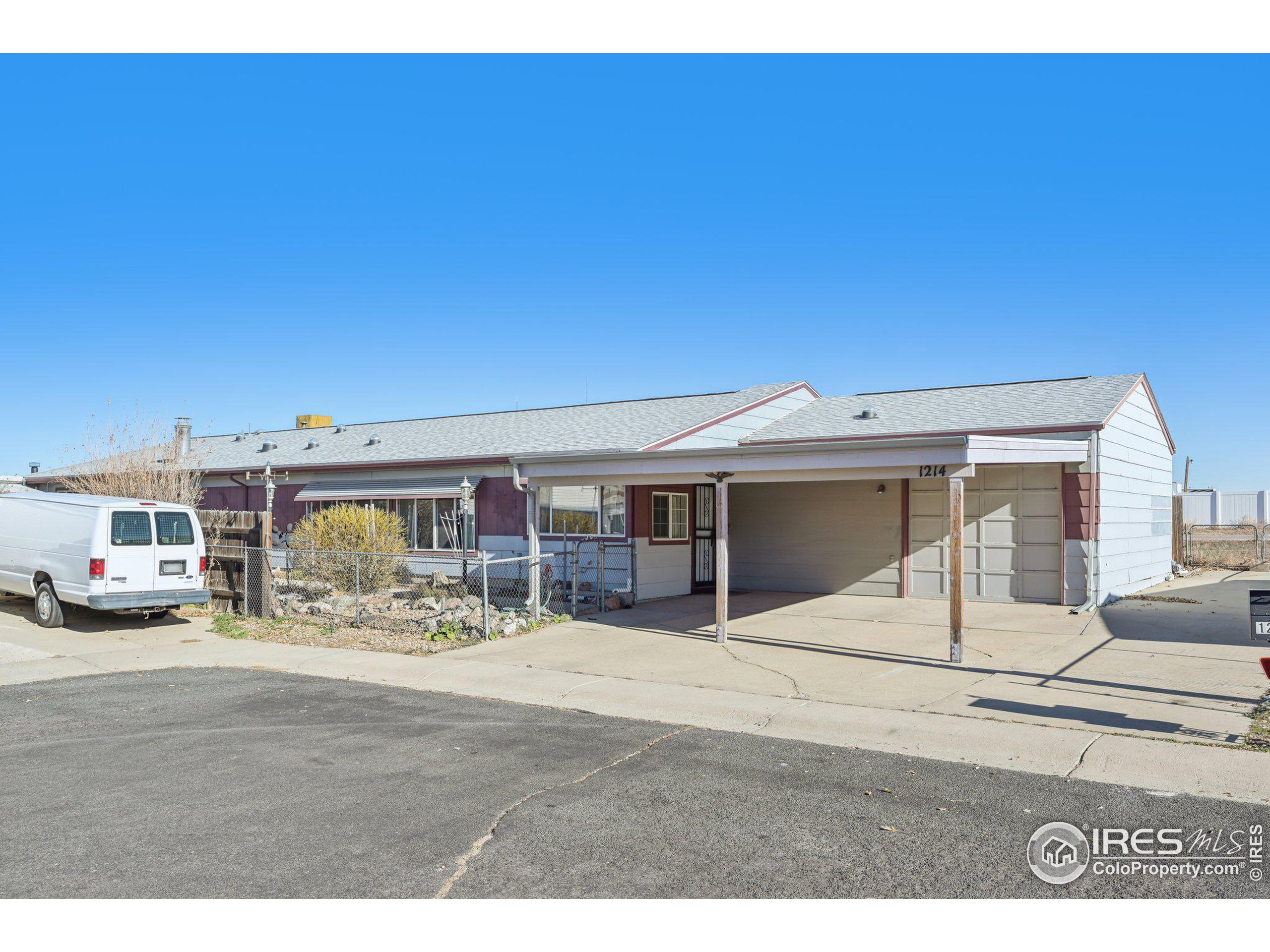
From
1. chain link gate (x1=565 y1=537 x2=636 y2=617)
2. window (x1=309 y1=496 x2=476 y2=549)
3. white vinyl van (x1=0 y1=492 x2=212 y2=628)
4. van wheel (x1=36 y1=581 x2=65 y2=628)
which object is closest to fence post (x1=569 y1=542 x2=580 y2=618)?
chain link gate (x1=565 y1=537 x2=636 y2=617)

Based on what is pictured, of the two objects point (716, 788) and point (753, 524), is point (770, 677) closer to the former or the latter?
point (716, 788)

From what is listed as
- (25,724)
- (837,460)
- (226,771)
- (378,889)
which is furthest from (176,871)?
(837,460)

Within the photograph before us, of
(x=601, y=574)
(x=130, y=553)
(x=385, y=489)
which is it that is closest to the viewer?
(x=130, y=553)

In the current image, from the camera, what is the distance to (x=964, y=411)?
1797 cm

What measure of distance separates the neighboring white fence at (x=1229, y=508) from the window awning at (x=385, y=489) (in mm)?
44674

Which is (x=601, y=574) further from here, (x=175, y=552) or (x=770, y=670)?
(x=175, y=552)

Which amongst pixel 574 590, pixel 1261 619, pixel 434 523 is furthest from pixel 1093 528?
pixel 434 523

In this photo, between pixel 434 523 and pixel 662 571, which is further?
pixel 434 523

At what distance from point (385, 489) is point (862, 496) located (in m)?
10.4

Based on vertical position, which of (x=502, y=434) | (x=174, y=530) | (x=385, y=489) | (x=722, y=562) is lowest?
(x=722, y=562)

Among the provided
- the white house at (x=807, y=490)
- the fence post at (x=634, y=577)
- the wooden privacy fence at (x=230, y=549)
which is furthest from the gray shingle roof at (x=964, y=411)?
the wooden privacy fence at (x=230, y=549)

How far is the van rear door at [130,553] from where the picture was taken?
13.3 meters

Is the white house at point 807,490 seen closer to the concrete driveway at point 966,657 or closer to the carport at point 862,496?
the carport at point 862,496

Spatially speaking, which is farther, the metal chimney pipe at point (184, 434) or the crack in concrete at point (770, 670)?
the metal chimney pipe at point (184, 434)
